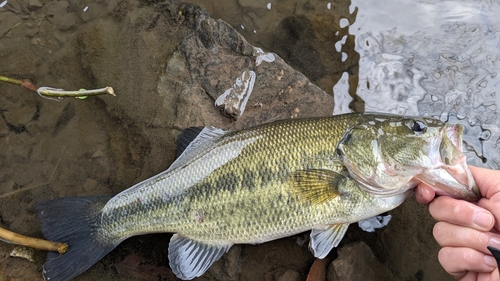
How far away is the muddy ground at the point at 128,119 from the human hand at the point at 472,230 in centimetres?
97

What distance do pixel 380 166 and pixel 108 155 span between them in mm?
2646

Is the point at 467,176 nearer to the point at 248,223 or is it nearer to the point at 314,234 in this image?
the point at 314,234

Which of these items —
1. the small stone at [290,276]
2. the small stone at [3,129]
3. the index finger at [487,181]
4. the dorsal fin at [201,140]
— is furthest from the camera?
the small stone at [3,129]

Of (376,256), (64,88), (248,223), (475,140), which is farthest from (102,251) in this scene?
(475,140)

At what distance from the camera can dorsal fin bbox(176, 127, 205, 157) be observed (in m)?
3.66

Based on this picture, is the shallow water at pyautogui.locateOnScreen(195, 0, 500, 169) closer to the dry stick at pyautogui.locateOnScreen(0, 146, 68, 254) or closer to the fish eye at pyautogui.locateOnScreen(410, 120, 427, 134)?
the fish eye at pyautogui.locateOnScreen(410, 120, 427, 134)

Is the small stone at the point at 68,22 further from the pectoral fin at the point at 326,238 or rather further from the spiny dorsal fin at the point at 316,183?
the pectoral fin at the point at 326,238

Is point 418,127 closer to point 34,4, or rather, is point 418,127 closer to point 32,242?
point 32,242

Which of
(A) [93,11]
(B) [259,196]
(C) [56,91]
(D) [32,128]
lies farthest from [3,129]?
(B) [259,196]

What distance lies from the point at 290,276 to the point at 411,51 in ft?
9.65

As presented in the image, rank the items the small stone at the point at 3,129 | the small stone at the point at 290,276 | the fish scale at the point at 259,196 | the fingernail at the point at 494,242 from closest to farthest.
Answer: the fingernail at the point at 494,242 < the fish scale at the point at 259,196 < the small stone at the point at 290,276 < the small stone at the point at 3,129

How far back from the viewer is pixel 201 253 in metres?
3.54

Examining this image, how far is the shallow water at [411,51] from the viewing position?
4480mm

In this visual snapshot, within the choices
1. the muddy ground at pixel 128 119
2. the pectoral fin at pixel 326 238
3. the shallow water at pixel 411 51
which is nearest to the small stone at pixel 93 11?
the muddy ground at pixel 128 119
